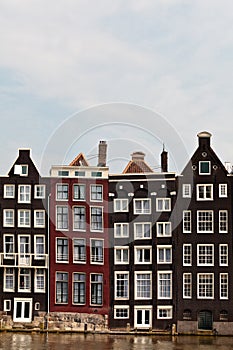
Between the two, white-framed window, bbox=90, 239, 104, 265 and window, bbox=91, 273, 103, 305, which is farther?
white-framed window, bbox=90, 239, 104, 265

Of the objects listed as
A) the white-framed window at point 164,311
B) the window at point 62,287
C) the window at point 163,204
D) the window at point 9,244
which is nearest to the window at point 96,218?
the window at point 62,287

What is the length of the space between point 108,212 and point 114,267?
4758mm

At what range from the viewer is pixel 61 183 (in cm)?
6075

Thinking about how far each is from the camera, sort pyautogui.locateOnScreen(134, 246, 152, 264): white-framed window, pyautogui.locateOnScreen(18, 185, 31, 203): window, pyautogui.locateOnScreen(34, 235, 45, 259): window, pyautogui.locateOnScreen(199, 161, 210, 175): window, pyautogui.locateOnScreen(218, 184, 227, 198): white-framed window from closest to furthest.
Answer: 1. pyautogui.locateOnScreen(218, 184, 227, 198): white-framed window
2. pyautogui.locateOnScreen(134, 246, 152, 264): white-framed window
3. pyautogui.locateOnScreen(199, 161, 210, 175): window
4. pyautogui.locateOnScreen(34, 235, 45, 259): window
5. pyautogui.locateOnScreen(18, 185, 31, 203): window

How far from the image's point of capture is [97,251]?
5991 centimetres

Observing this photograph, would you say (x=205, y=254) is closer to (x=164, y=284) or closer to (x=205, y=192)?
(x=164, y=284)

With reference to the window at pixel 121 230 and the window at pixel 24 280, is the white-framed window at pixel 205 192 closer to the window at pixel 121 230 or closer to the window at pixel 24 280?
the window at pixel 121 230

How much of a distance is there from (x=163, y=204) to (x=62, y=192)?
8.81m

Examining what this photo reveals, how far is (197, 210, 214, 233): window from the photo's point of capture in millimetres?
58625

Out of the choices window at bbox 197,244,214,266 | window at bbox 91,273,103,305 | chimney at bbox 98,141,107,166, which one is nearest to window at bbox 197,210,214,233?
window at bbox 197,244,214,266

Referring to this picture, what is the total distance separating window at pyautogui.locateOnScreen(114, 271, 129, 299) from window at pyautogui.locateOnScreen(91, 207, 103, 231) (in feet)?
14.0

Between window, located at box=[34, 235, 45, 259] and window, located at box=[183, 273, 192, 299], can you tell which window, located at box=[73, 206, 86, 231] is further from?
window, located at box=[183, 273, 192, 299]

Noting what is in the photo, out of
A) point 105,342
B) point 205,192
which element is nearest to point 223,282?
point 205,192

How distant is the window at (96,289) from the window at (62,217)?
191 inches
